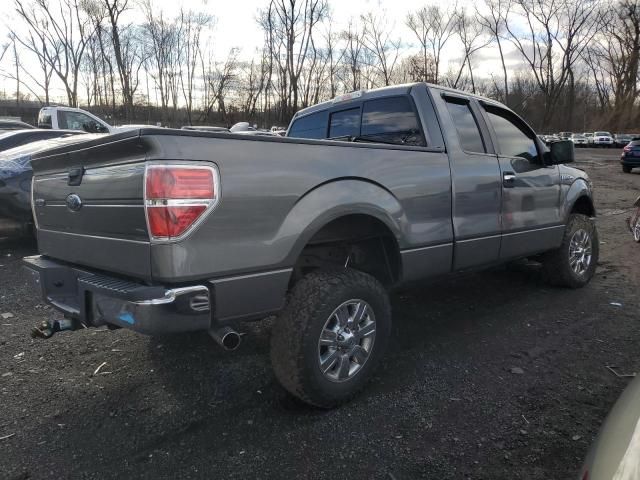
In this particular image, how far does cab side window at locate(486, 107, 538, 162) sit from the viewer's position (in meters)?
4.40

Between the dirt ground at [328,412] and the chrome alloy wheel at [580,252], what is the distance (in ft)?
2.24

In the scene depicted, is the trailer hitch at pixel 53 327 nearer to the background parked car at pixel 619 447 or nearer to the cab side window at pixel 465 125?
the background parked car at pixel 619 447

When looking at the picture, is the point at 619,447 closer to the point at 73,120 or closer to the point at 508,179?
the point at 508,179

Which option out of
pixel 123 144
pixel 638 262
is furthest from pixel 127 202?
pixel 638 262

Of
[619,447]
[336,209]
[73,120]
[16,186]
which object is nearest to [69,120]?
[73,120]

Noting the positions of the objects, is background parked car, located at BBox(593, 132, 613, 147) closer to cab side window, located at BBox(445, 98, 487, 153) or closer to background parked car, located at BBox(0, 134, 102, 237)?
cab side window, located at BBox(445, 98, 487, 153)

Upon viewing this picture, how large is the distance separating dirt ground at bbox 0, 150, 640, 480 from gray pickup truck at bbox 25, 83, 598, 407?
0.35 m

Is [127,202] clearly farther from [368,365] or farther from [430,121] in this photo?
[430,121]

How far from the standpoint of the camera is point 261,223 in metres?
2.50

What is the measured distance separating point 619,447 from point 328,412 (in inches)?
72.3

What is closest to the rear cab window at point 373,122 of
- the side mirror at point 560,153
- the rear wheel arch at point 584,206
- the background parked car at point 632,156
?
the side mirror at point 560,153

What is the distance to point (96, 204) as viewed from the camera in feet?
8.72

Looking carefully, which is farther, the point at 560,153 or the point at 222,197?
the point at 560,153

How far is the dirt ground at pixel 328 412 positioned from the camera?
244 centimetres
